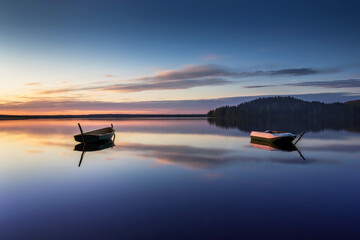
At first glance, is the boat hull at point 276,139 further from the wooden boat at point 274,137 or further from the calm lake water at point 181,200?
the calm lake water at point 181,200

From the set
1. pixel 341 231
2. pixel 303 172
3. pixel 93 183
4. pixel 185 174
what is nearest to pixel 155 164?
pixel 185 174

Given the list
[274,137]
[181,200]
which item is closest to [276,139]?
[274,137]

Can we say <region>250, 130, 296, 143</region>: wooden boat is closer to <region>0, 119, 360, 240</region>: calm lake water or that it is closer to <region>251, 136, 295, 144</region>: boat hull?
<region>251, 136, 295, 144</region>: boat hull

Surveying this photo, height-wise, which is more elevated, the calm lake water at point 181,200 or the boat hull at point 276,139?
the calm lake water at point 181,200

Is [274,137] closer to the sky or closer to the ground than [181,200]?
closer to the ground

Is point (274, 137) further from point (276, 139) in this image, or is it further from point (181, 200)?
point (181, 200)

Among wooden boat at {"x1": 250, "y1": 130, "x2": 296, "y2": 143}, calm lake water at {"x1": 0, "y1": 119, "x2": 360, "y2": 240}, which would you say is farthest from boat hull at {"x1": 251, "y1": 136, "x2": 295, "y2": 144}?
calm lake water at {"x1": 0, "y1": 119, "x2": 360, "y2": 240}

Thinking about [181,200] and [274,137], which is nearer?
[181,200]

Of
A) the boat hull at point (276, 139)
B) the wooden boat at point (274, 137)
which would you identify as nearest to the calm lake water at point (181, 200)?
the wooden boat at point (274, 137)

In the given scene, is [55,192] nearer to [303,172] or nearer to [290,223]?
[290,223]

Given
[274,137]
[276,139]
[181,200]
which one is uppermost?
[181,200]

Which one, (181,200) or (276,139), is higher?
(181,200)

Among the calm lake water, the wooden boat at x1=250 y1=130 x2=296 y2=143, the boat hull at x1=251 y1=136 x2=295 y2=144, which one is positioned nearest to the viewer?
the calm lake water

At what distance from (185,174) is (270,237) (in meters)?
8.98
